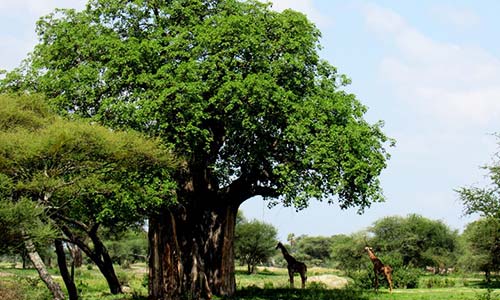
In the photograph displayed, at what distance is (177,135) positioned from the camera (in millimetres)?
25047

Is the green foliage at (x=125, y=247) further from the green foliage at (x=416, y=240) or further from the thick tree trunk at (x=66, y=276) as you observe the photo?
the thick tree trunk at (x=66, y=276)

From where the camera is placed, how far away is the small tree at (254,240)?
72.5 metres

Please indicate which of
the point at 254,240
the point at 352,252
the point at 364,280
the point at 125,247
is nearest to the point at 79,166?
the point at 364,280

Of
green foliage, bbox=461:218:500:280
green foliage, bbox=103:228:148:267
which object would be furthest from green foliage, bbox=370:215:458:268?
green foliage, bbox=103:228:148:267

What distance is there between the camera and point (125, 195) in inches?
945

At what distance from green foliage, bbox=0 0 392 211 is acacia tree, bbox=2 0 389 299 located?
0.18 feet

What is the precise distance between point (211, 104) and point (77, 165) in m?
5.73

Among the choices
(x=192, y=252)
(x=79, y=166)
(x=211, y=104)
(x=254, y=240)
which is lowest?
(x=192, y=252)

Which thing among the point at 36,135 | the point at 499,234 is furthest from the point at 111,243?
the point at 36,135

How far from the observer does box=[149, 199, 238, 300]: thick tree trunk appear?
28016 millimetres

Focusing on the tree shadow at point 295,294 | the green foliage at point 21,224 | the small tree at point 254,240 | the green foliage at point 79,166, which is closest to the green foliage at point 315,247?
the small tree at point 254,240

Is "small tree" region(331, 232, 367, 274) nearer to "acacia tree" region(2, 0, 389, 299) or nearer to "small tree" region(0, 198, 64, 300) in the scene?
"acacia tree" region(2, 0, 389, 299)

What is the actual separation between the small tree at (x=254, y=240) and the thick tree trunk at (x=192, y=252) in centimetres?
4264

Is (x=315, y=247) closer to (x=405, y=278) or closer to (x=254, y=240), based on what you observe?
(x=254, y=240)
